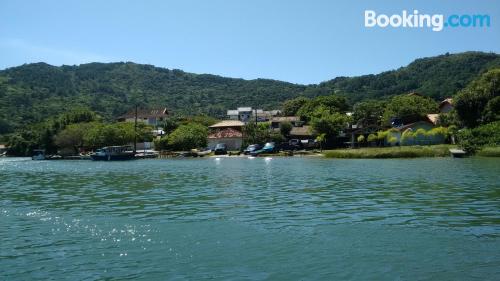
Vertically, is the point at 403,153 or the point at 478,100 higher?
the point at 478,100

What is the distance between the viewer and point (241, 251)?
42.4ft

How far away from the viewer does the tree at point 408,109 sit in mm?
86319

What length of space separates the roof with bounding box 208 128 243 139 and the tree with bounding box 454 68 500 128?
43.0m

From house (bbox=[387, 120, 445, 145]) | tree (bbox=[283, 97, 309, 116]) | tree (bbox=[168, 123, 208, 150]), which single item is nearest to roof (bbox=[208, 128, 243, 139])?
tree (bbox=[168, 123, 208, 150])

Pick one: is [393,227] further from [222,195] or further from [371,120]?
[371,120]

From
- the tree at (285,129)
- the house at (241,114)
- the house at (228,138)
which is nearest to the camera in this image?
the tree at (285,129)

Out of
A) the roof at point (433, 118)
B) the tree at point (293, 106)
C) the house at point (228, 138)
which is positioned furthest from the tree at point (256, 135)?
the tree at point (293, 106)

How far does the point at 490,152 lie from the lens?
54750 mm

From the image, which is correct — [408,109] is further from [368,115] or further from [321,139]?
[321,139]

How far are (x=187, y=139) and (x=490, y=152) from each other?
180 ft

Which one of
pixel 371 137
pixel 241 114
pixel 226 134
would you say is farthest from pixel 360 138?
pixel 241 114

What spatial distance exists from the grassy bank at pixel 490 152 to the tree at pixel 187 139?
5265 centimetres

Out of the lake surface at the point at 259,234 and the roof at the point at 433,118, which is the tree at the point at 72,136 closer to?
the roof at the point at 433,118

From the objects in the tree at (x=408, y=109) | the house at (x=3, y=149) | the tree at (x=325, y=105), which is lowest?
the house at (x=3, y=149)
